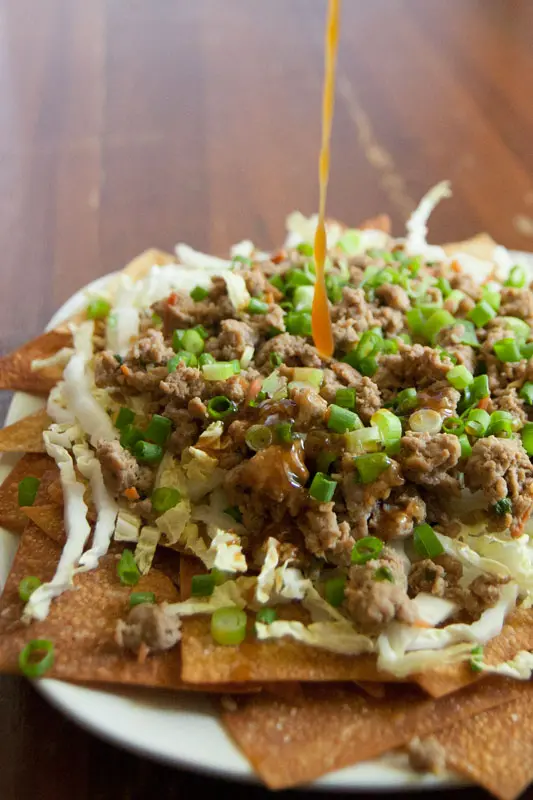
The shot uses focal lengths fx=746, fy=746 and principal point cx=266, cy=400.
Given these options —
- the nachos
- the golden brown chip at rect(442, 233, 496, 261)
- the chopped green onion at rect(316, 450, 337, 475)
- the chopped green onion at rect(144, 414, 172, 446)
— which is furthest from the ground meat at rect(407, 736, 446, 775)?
the golden brown chip at rect(442, 233, 496, 261)

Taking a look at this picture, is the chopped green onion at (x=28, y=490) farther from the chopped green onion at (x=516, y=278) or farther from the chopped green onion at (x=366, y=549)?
the chopped green onion at (x=516, y=278)

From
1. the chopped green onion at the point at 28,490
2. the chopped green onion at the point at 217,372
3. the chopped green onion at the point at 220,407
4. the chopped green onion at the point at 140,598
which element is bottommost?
the chopped green onion at the point at 140,598

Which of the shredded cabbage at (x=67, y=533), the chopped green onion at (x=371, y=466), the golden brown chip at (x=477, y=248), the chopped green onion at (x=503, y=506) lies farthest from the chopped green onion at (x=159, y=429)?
the golden brown chip at (x=477, y=248)

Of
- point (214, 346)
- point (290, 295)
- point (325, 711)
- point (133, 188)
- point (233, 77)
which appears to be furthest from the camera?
point (233, 77)

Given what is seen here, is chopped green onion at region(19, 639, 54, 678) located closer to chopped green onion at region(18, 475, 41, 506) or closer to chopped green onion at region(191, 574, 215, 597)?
chopped green onion at region(191, 574, 215, 597)

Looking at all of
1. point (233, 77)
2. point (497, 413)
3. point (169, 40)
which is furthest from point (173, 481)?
point (169, 40)

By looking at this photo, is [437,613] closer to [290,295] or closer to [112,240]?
[290,295]

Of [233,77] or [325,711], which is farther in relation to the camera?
[233,77]
